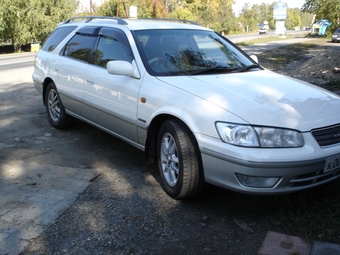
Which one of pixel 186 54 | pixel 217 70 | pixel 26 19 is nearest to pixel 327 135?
pixel 217 70

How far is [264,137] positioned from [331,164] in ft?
2.13

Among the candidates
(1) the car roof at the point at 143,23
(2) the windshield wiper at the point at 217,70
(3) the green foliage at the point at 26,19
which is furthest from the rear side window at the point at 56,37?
(3) the green foliage at the point at 26,19

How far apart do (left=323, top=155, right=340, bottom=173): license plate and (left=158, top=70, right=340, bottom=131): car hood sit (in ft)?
0.95

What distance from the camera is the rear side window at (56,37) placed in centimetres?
608

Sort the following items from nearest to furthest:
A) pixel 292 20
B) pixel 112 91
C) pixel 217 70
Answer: pixel 217 70 < pixel 112 91 < pixel 292 20

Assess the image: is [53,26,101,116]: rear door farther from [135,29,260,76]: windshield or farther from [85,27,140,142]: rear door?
[135,29,260,76]: windshield

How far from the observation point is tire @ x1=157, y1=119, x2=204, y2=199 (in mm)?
3498

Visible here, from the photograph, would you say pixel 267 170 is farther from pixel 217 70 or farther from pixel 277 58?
pixel 277 58

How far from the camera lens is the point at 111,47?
486 centimetres

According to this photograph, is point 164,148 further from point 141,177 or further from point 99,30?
point 99,30

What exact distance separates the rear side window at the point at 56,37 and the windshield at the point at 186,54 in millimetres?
1892

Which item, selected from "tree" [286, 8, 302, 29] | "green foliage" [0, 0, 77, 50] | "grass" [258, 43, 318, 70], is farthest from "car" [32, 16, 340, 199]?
"tree" [286, 8, 302, 29]

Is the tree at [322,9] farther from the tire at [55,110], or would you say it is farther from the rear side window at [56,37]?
the tire at [55,110]

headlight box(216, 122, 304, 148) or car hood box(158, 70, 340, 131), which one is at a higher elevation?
car hood box(158, 70, 340, 131)
